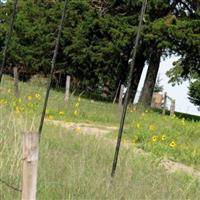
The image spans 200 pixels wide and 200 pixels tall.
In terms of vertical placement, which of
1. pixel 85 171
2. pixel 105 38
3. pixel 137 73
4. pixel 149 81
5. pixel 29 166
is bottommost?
pixel 85 171

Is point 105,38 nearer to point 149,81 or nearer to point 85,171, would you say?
point 149,81

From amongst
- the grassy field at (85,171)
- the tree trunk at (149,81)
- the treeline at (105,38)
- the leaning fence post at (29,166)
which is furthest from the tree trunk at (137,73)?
the leaning fence post at (29,166)

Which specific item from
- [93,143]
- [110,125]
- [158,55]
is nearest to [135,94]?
[158,55]

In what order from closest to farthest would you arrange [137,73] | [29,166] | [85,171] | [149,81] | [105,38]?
[29,166] < [85,171] < [105,38] < [149,81] < [137,73]

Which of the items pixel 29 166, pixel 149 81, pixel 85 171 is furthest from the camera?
pixel 149 81

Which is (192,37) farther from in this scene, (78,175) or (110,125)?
(78,175)

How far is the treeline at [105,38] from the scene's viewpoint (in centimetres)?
2000

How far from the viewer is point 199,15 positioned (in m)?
20.0

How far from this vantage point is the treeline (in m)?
20.0

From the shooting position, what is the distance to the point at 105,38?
69.6 ft

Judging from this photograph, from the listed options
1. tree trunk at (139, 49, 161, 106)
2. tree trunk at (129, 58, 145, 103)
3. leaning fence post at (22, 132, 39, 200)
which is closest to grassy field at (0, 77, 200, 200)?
leaning fence post at (22, 132, 39, 200)

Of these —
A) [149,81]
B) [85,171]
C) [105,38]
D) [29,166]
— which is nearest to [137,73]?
[149,81]

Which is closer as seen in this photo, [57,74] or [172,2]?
[172,2]

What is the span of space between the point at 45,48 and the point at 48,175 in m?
18.4
